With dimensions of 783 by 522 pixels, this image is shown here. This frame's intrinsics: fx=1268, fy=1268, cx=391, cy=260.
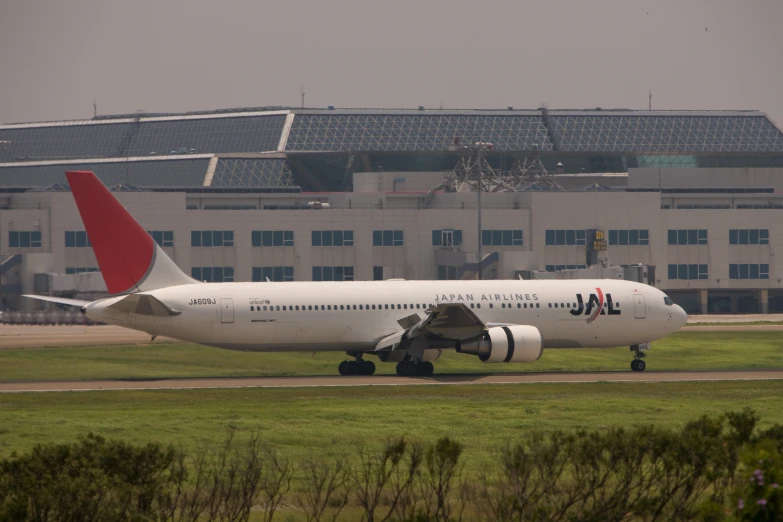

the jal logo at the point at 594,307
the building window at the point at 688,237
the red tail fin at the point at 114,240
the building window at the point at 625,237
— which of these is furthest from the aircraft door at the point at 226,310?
the building window at the point at 688,237

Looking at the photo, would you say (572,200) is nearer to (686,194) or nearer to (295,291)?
(686,194)

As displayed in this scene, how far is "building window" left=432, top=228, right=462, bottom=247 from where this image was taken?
104 metres

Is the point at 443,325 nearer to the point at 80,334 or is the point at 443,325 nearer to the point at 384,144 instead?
the point at 80,334

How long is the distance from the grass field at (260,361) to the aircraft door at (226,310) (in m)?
4.16

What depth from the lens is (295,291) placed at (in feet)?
176

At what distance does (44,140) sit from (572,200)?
103 metres

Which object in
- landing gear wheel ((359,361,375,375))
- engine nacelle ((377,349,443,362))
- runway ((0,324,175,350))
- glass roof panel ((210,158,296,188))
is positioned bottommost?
landing gear wheel ((359,361,375,375))

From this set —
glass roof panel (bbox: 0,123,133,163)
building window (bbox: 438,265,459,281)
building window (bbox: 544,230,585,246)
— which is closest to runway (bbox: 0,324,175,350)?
building window (bbox: 438,265,459,281)

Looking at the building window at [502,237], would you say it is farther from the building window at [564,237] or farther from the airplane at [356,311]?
the airplane at [356,311]

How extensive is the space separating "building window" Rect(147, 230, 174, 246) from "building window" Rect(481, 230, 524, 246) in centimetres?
2534

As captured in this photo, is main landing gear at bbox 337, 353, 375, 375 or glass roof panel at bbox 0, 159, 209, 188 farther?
glass roof panel at bbox 0, 159, 209, 188

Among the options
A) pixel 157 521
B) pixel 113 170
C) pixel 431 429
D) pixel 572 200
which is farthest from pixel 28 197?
pixel 157 521

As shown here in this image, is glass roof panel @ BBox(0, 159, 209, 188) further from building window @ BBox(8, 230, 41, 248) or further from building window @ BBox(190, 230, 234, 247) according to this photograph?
building window @ BBox(8, 230, 41, 248)

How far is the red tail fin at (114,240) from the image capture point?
5119 cm
